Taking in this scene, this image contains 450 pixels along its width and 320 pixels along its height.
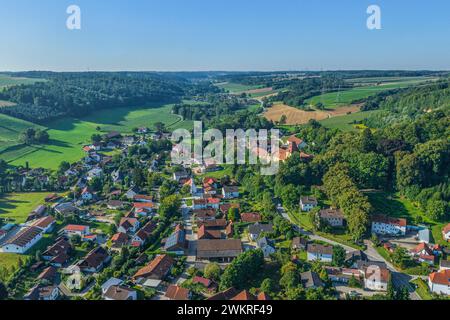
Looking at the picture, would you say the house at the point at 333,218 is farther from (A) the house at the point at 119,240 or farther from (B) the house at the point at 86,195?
(B) the house at the point at 86,195

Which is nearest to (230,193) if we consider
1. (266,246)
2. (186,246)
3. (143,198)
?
(143,198)

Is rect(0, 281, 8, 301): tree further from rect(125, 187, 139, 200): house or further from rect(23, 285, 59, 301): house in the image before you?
rect(125, 187, 139, 200): house

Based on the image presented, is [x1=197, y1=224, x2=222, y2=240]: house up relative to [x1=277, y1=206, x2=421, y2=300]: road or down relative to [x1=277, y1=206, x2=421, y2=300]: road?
up

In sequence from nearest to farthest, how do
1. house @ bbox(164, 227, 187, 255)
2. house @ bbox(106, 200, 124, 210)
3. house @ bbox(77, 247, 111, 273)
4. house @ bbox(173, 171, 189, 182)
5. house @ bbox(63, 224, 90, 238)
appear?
house @ bbox(77, 247, 111, 273)
house @ bbox(164, 227, 187, 255)
house @ bbox(63, 224, 90, 238)
house @ bbox(106, 200, 124, 210)
house @ bbox(173, 171, 189, 182)

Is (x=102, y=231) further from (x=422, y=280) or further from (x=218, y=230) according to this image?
(x=422, y=280)

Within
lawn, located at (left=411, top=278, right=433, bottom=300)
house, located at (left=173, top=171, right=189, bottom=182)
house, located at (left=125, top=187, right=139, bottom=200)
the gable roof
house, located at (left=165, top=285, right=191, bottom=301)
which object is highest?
house, located at (left=173, top=171, right=189, bottom=182)

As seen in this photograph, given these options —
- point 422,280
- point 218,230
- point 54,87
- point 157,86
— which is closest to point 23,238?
point 218,230

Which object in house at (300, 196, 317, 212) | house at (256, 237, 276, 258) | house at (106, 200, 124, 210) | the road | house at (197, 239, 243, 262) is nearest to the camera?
the road

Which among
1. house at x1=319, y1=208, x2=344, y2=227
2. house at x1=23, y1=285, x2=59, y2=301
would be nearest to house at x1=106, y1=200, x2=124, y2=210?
house at x1=23, y1=285, x2=59, y2=301
